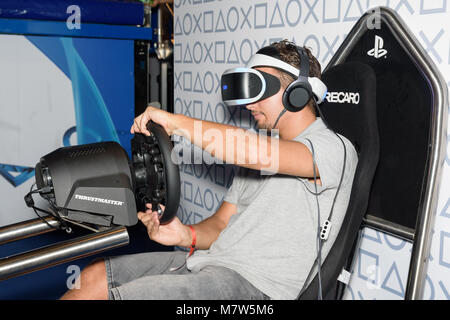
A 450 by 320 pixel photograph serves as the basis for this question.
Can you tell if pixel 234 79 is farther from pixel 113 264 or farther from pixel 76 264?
pixel 76 264

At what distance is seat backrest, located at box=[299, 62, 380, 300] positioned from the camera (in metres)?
1.31

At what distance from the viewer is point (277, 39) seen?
6.40ft

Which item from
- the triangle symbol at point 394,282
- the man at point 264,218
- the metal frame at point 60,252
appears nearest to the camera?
the metal frame at point 60,252

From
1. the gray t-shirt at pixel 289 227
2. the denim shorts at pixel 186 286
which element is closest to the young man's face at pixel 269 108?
the gray t-shirt at pixel 289 227

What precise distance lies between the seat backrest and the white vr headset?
7cm

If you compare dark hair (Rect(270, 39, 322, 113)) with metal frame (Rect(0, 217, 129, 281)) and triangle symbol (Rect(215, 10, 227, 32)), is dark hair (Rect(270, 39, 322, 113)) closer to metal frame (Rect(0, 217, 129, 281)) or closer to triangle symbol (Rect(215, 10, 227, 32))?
metal frame (Rect(0, 217, 129, 281))

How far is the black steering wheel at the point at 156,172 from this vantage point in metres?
1.11

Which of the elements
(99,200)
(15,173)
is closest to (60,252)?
(99,200)

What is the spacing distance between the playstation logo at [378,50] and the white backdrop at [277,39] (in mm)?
98

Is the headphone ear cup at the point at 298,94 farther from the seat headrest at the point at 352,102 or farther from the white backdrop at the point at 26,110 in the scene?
the white backdrop at the point at 26,110

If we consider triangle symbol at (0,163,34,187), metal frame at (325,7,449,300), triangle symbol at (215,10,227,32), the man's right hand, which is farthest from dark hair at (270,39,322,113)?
triangle symbol at (0,163,34,187)

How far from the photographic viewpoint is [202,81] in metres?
2.50

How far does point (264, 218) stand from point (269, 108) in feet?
1.12
